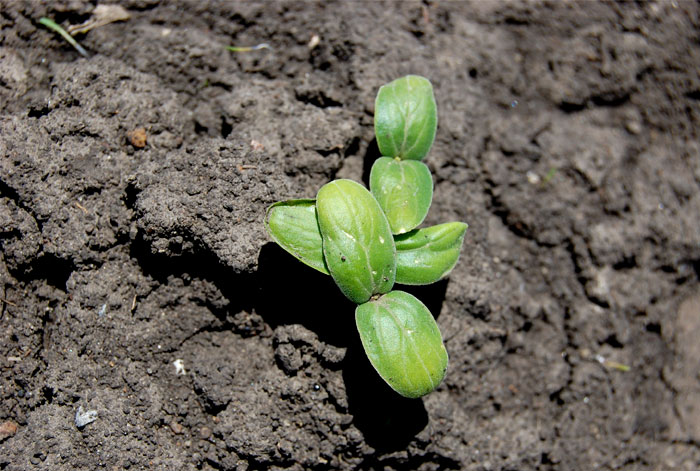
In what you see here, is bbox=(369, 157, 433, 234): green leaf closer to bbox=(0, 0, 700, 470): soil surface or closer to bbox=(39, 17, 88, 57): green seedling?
bbox=(0, 0, 700, 470): soil surface

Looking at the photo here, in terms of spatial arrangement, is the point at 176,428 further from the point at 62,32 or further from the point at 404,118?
the point at 62,32

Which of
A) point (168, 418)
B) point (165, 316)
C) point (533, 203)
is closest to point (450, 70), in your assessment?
point (533, 203)

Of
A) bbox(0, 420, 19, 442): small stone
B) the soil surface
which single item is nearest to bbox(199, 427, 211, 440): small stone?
the soil surface

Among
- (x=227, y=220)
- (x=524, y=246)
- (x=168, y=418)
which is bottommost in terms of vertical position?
(x=168, y=418)

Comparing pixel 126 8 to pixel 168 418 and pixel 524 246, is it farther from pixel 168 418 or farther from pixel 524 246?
pixel 524 246

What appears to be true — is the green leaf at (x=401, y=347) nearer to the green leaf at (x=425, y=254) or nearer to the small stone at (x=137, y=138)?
the green leaf at (x=425, y=254)
